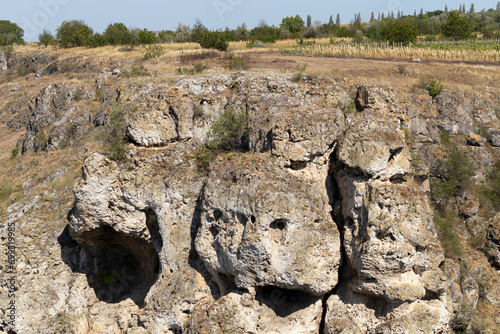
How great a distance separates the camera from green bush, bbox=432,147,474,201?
17.0 metres

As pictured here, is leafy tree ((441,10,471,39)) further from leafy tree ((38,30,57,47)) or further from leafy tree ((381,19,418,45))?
leafy tree ((38,30,57,47))

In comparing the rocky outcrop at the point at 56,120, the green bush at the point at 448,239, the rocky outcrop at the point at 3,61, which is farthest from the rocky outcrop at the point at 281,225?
the rocky outcrop at the point at 3,61

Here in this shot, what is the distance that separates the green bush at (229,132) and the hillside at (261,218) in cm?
5

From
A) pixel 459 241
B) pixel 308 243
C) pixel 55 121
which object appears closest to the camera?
pixel 308 243

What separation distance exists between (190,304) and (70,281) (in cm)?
507

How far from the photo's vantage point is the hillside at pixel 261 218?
11578 mm

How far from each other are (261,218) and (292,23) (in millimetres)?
50411

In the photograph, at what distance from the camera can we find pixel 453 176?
672 inches

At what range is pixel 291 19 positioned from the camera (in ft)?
185

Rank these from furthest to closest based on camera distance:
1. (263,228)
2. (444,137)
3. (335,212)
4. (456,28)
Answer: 1. (456,28)
2. (444,137)
3. (335,212)
4. (263,228)

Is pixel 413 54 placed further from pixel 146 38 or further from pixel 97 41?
pixel 97 41

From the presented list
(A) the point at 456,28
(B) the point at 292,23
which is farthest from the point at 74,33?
(A) the point at 456,28

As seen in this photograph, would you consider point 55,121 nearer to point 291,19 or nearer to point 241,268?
point 241,268

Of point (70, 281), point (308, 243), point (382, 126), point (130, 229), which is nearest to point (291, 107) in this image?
point (382, 126)
